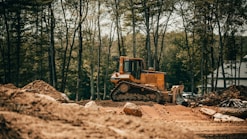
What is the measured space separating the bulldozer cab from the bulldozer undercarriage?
2.84 ft

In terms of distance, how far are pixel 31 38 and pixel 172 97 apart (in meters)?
14.7

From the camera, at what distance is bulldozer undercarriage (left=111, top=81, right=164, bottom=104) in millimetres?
22391

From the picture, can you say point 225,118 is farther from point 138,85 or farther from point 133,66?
point 133,66

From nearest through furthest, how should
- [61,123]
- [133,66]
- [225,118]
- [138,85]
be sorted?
[61,123] < [225,118] < [138,85] < [133,66]

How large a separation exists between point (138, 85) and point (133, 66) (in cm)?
153

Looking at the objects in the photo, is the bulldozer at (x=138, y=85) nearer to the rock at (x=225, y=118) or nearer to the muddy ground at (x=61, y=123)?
the rock at (x=225, y=118)

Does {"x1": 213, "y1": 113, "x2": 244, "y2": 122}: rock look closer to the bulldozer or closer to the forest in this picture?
the bulldozer

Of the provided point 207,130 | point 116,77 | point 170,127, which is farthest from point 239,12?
point 170,127

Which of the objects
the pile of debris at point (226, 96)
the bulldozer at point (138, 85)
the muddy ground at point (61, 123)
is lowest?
the pile of debris at point (226, 96)

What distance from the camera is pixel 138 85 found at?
2253cm

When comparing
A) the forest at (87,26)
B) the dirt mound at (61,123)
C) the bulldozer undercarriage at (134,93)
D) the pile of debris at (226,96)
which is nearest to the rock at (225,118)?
the bulldozer undercarriage at (134,93)

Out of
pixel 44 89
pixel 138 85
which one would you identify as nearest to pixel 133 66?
pixel 138 85

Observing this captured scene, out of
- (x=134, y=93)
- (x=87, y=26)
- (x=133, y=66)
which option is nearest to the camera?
(x=134, y=93)

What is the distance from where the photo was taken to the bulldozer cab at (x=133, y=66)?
23.2m
